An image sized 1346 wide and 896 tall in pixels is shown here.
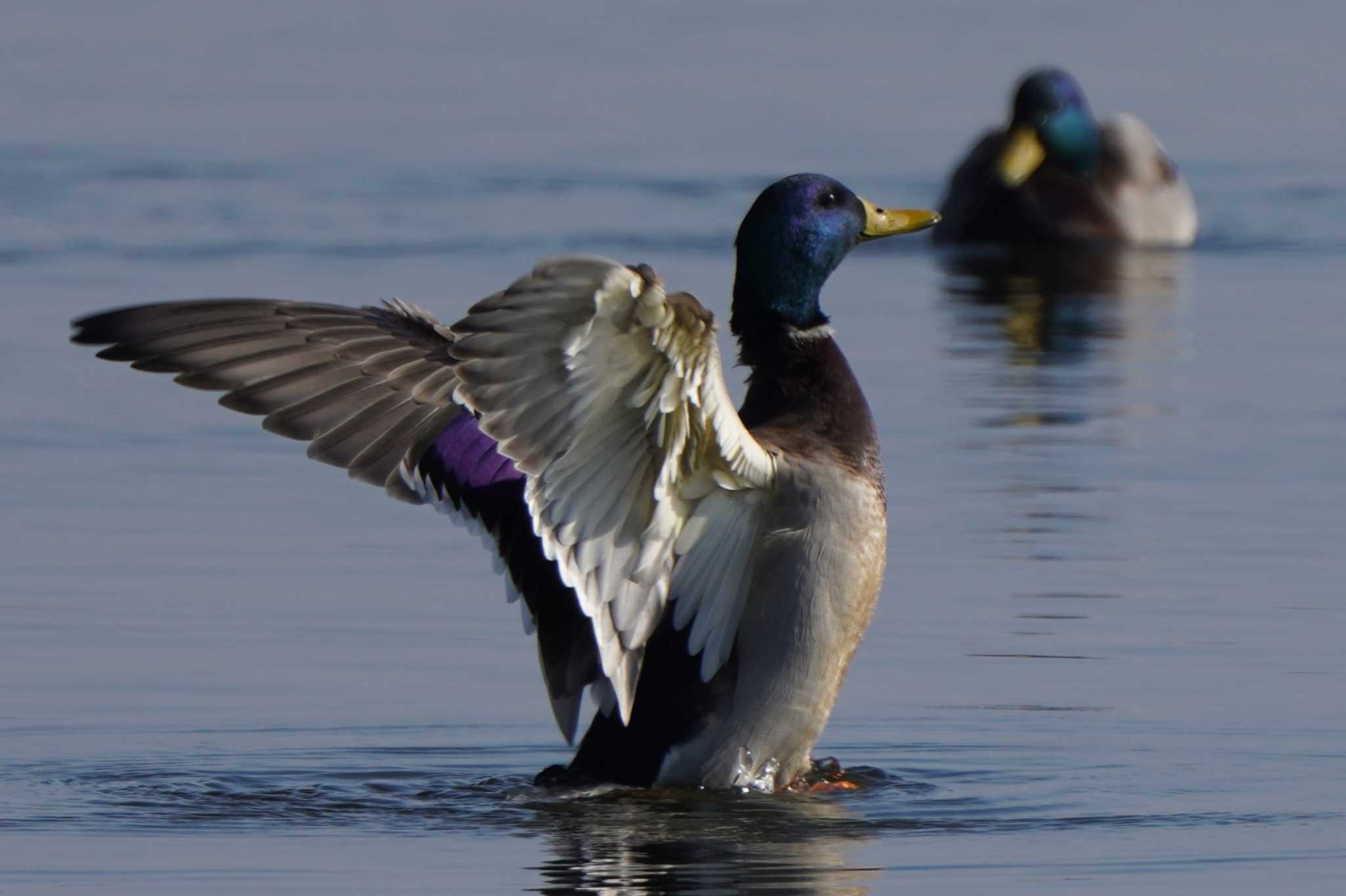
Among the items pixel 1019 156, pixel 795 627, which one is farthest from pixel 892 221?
pixel 1019 156

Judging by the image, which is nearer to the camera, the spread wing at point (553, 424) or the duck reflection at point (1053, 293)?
the spread wing at point (553, 424)

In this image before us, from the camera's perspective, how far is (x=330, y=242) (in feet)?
50.6

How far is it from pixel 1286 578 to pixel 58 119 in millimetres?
12813

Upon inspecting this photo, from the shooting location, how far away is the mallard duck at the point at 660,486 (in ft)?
21.9

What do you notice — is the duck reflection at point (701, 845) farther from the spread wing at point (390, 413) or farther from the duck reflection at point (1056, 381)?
the duck reflection at point (1056, 381)

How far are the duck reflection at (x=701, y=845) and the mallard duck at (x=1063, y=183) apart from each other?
10059 mm

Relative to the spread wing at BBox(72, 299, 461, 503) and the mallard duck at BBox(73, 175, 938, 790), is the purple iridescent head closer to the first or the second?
the mallard duck at BBox(73, 175, 938, 790)

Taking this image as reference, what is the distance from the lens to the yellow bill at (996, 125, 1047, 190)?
56.6ft

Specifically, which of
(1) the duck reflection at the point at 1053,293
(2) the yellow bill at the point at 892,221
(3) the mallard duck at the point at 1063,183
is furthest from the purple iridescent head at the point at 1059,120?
(2) the yellow bill at the point at 892,221

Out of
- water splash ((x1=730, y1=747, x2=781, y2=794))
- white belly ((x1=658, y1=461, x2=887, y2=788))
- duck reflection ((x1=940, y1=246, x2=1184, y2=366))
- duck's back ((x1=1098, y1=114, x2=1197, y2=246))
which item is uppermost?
duck's back ((x1=1098, y1=114, x2=1197, y2=246))

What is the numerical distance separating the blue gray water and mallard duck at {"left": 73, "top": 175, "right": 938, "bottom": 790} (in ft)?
0.71

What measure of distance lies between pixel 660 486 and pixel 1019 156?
11.2m

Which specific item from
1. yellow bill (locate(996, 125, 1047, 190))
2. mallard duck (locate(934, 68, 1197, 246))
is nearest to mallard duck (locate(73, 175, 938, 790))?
mallard duck (locate(934, 68, 1197, 246))

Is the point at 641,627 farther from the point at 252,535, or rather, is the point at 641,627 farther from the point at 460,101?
the point at 460,101
